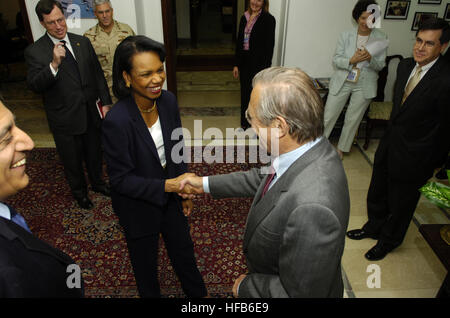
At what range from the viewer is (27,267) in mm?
1149

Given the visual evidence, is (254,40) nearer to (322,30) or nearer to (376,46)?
(322,30)

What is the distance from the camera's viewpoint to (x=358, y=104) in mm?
4352

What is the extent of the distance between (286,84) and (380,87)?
445 centimetres

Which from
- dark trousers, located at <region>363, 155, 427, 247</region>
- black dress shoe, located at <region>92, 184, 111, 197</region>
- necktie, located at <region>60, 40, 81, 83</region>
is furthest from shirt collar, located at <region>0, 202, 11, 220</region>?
dark trousers, located at <region>363, 155, 427, 247</region>

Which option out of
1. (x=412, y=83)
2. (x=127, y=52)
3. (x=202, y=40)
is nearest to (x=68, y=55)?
(x=127, y=52)

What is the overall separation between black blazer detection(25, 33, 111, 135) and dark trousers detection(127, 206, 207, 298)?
1.69 meters

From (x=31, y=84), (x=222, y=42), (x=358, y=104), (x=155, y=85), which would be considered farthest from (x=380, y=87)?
(x=222, y=42)

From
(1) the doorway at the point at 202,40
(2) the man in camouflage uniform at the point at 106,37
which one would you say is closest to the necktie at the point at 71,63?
(2) the man in camouflage uniform at the point at 106,37

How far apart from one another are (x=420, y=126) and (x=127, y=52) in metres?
2.22

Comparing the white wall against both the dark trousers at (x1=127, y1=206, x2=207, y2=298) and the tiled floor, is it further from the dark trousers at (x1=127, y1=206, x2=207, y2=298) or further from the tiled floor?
the dark trousers at (x1=127, y1=206, x2=207, y2=298)

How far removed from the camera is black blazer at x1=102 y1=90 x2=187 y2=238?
6.07 feet

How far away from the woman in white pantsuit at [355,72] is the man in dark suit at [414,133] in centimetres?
137

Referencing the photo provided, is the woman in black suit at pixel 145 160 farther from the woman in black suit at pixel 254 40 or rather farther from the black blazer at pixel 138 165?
the woman in black suit at pixel 254 40

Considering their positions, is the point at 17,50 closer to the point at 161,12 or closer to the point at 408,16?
the point at 161,12
